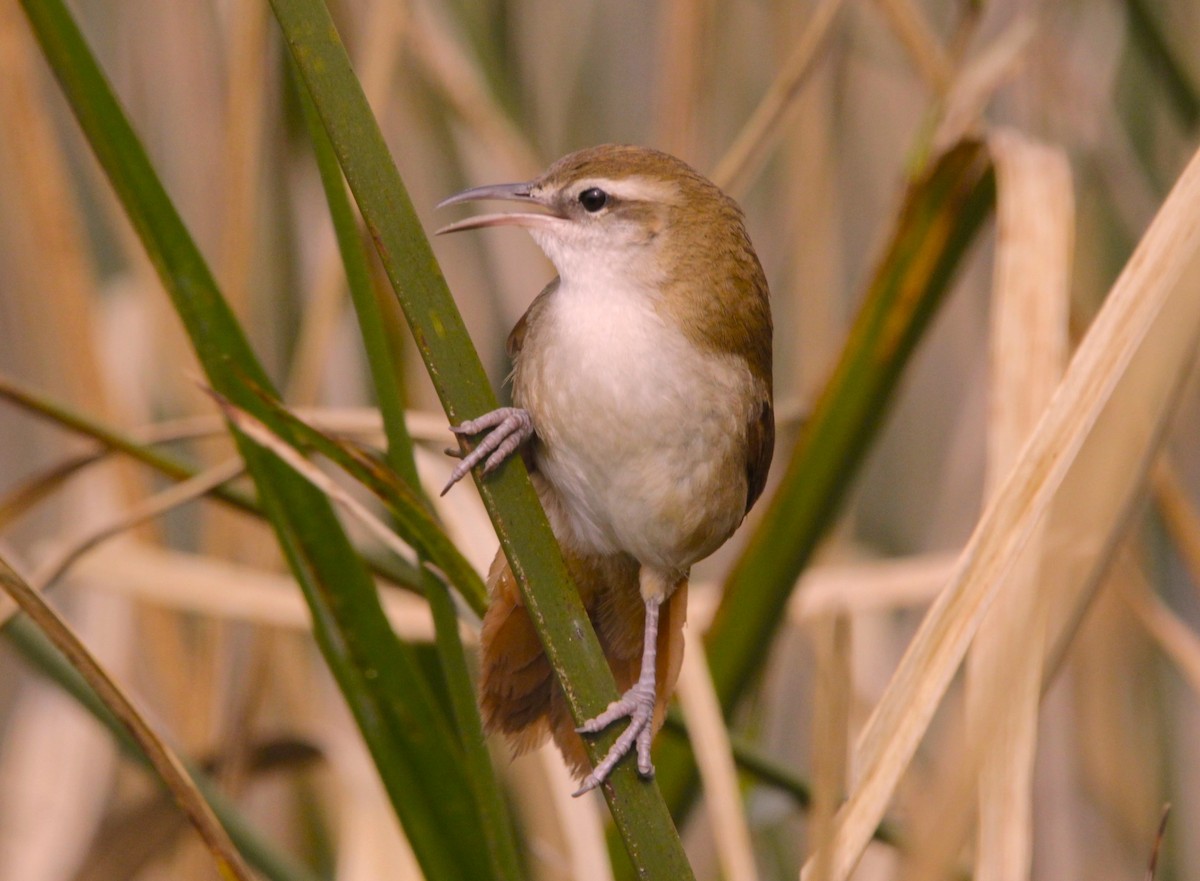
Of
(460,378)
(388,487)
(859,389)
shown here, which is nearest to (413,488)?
(388,487)

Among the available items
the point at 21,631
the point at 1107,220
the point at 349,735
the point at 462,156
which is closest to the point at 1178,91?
the point at 1107,220

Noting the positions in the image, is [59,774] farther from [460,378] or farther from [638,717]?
[460,378]

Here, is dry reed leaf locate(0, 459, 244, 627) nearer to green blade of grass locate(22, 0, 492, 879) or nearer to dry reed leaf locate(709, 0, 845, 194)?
green blade of grass locate(22, 0, 492, 879)

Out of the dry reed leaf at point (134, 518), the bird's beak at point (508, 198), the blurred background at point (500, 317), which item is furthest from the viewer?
the blurred background at point (500, 317)

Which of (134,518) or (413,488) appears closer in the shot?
(413,488)

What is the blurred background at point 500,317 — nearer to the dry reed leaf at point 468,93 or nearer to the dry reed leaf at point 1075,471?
the dry reed leaf at point 468,93

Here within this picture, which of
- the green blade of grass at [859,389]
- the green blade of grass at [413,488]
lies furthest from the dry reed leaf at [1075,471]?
the green blade of grass at [859,389]

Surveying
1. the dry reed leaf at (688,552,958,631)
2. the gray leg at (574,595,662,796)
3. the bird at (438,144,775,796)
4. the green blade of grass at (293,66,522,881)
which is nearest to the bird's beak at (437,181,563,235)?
the bird at (438,144,775,796)
